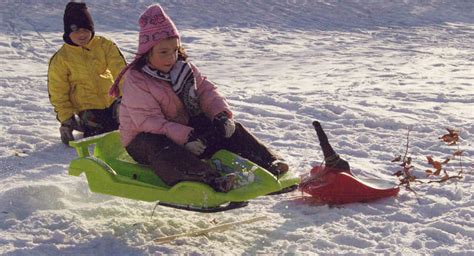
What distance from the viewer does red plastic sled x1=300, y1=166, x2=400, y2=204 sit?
4293mm

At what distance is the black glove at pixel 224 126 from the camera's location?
13.6 feet

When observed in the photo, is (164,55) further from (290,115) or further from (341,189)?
(290,115)

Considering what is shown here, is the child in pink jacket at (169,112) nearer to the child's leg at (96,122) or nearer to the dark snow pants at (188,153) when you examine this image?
the dark snow pants at (188,153)

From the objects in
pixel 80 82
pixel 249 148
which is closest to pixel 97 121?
pixel 80 82

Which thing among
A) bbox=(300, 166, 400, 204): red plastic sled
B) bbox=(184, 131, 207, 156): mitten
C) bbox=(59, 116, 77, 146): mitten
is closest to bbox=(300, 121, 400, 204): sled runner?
bbox=(300, 166, 400, 204): red plastic sled

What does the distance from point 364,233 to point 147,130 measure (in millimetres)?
1233

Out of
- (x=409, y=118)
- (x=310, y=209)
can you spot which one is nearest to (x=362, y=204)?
(x=310, y=209)

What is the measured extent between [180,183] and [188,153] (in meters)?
0.20

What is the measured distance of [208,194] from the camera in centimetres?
367

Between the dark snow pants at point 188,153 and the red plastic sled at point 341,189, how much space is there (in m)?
0.33

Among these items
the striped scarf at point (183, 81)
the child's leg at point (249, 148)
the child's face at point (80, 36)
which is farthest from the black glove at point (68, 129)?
the child's leg at point (249, 148)

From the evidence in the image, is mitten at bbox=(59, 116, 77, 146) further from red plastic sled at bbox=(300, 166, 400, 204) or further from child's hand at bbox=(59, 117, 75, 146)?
red plastic sled at bbox=(300, 166, 400, 204)

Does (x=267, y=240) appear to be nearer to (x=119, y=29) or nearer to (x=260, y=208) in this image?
(x=260, y=208)

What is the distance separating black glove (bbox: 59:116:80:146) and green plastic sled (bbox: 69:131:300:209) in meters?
1.39
